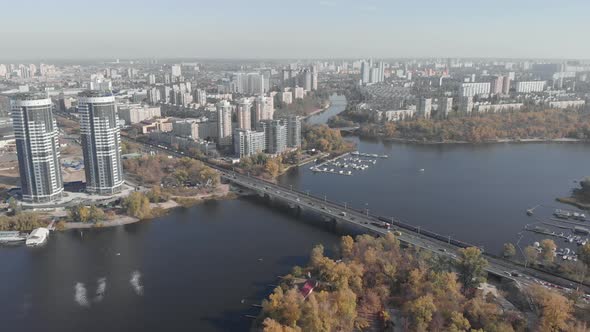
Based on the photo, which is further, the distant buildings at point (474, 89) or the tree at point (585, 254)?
the distant buildings at point (474, 89)

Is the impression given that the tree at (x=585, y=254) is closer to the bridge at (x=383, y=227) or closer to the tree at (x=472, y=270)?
the bridge at (x=383, y=227)

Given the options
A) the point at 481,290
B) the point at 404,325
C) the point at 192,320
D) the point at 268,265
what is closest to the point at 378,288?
the point at 404,325

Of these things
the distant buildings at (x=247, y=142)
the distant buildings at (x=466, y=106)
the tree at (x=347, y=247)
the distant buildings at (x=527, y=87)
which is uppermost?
the distant buildings at (x=527, y=87)

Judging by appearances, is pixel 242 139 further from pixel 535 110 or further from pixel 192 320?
pixel 535 110

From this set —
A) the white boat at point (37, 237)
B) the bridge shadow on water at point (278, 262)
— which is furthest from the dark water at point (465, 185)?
the white boat at point (37, 237)

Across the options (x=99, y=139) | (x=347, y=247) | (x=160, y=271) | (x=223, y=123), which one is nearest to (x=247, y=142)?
(x=223, y=123)

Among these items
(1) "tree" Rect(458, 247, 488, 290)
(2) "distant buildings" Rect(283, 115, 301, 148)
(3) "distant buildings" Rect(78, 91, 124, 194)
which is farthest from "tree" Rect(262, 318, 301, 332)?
(2) "distant buildings" Rect(283, 115, 301, 148)
